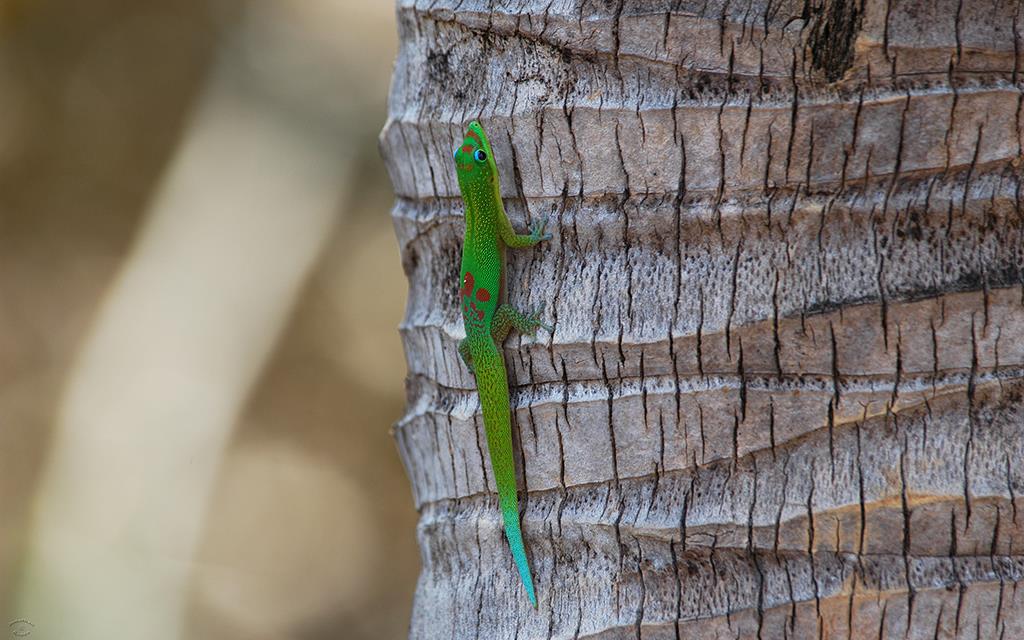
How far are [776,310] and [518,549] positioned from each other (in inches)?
28.6

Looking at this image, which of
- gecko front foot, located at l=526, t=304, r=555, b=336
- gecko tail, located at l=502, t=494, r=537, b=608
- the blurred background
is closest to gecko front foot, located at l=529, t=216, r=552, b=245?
gecko front foot, located at l=526, t=304, r=555, b=336

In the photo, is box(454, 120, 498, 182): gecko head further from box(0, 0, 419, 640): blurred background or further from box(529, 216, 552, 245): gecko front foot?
box(0, 0, 419, 640): blurred background

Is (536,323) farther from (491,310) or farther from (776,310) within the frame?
(776,310)

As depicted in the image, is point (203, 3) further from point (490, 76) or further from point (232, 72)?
point (490, 76)

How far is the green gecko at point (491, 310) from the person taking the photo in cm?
A: 194

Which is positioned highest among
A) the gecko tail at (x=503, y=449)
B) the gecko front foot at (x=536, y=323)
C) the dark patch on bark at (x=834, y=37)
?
the dark patch on bark at (x=834, y=37)

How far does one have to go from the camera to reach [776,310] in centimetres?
166

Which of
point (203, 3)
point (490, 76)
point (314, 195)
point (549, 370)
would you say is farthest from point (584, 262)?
point (203, 3)

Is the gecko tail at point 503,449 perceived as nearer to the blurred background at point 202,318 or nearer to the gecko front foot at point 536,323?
the gecko front foot at point 536,323

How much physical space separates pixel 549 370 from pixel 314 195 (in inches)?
200

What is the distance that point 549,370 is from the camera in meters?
1.89

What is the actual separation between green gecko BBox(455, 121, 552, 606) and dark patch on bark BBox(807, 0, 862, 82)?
60 centimetres

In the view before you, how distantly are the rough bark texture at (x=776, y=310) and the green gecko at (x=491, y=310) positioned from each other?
0.05 meters

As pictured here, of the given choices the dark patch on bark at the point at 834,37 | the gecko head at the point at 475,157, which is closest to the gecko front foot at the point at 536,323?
the gecko head at the point at 475,157
